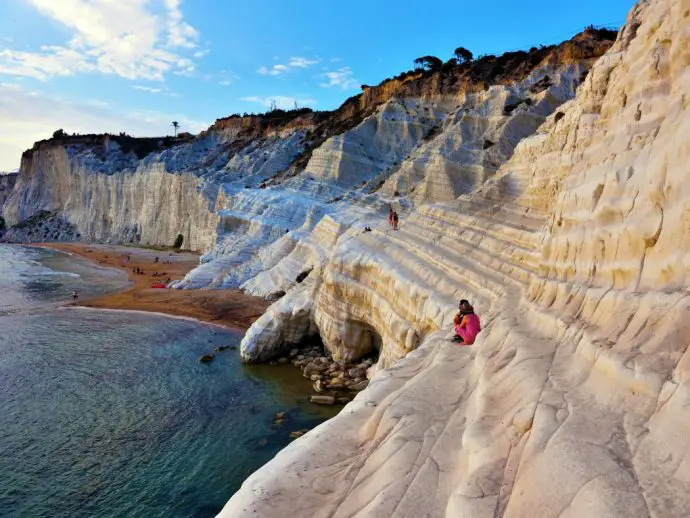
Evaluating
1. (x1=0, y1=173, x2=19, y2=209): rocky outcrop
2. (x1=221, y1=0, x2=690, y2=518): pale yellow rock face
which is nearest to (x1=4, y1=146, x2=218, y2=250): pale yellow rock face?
(x1=0, y1=173, x2=19, y2=209): rocky outcrop

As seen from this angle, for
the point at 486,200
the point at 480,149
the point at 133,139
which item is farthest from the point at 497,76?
the point at 133,139

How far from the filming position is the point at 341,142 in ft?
148

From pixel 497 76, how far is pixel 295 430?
38.1 meters

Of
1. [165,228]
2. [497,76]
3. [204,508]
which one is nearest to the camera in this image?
[204,508]

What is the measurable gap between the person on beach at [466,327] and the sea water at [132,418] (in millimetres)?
6315

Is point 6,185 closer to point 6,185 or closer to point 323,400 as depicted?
point 6,185

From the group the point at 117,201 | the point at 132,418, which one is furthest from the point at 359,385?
the point at 117,201

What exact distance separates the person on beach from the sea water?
Result: 6315 millimetres

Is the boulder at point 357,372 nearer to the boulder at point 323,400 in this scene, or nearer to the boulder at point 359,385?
the boulder at point 359,385

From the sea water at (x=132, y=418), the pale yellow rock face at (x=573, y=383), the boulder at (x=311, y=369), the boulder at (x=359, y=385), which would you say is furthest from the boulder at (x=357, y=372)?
the pale yellow rock face at (x=573, y=383)

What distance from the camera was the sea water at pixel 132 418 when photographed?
11.5 m

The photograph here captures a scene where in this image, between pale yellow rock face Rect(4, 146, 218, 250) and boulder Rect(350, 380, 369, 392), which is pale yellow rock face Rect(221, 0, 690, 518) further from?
pale yellow rock face Rect(4, 146, 218, 250)

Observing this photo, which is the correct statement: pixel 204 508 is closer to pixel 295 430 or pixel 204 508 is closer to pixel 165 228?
pixel 295 430

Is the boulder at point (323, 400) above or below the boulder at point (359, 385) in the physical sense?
below
